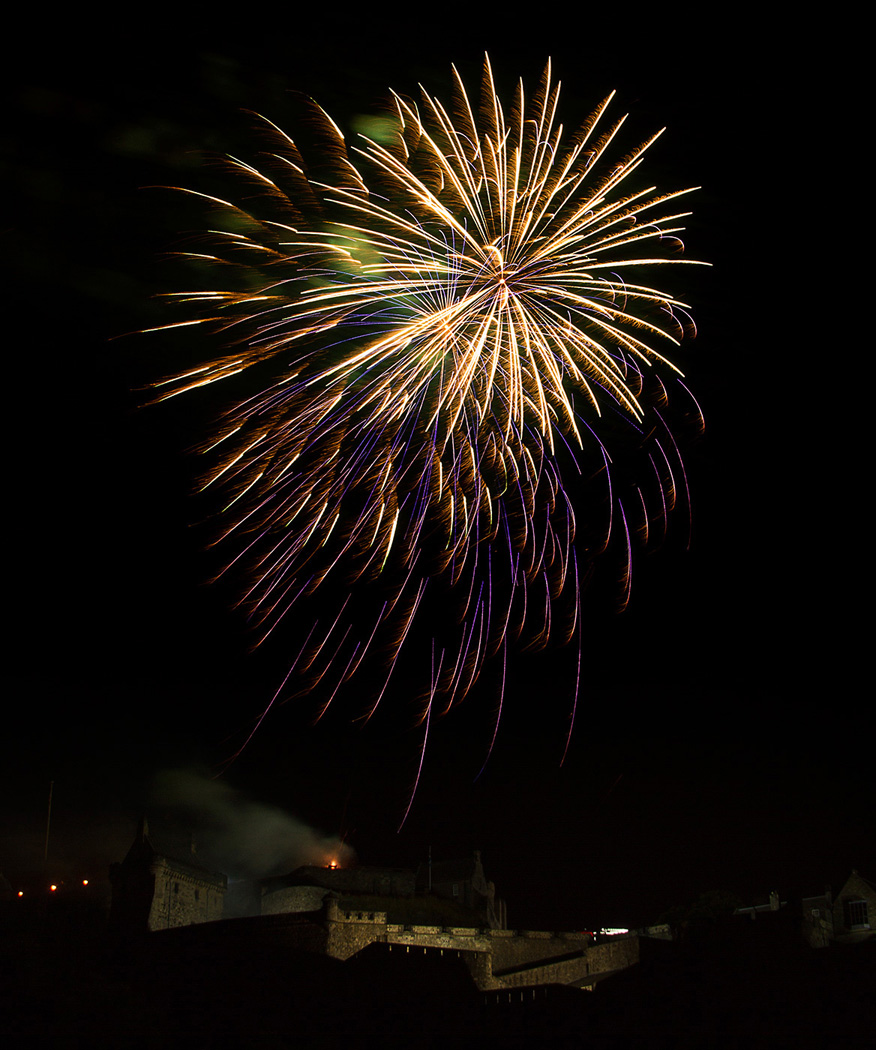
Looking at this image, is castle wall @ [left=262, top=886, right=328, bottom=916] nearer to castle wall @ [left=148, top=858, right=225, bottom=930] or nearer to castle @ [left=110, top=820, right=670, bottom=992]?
castle @ [left=110, top=820, right=670, bottom=992]

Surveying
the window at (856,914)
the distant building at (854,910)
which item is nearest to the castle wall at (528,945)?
the distant building at (854,910)

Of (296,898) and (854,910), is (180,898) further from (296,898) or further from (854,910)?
(854,910)

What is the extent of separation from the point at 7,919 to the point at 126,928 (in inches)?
217

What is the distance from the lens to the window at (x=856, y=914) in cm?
3731

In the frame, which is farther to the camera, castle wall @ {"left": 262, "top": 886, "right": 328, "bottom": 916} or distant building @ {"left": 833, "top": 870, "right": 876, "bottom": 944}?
castle wall @ {"left": 262, "top": 886, "right": 328, "bottom": 916}

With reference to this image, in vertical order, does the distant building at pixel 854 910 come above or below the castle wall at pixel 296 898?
below

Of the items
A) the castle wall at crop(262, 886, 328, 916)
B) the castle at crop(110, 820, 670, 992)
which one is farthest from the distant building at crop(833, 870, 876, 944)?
the castle wall at crop(262, 886, 328, 916)

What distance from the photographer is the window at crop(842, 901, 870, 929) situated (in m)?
37.3

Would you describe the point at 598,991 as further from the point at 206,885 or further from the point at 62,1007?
the point at 206,885

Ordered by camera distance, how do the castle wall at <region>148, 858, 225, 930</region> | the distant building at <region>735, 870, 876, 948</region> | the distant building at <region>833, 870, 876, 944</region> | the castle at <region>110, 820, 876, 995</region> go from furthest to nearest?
the castle wall at <region>148, 858, 225, 930</region> → the distant building at <region>833, 870, 876, 944</region> → the distant building at <region>735, 870, 876, 948</region> → the castle at <region>110, 820, 876, 995</region>

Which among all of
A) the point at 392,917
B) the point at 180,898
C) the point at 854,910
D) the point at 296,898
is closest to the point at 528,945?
the point at 392,917

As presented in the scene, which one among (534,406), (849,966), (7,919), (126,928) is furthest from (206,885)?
(534,406)

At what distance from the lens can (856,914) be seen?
37.7m

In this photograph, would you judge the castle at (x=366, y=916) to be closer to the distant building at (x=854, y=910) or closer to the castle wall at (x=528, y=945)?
the castle wall at (x=528, y=945)
